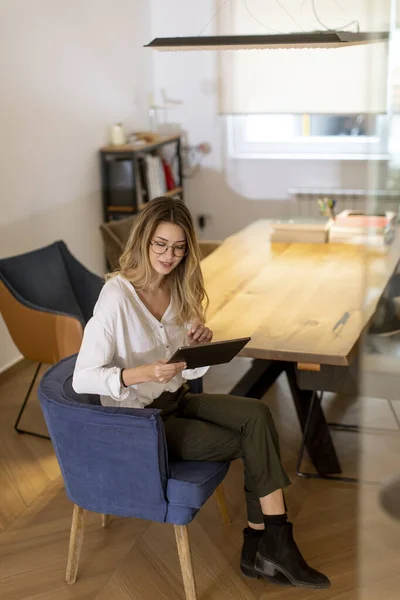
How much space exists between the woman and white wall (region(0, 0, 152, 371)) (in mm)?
1902

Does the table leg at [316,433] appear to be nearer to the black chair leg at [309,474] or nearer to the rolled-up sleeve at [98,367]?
the black chair leg at [309,474]

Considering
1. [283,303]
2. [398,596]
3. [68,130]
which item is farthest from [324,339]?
[68,130]

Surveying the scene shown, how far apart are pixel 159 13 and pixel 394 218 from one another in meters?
4.76

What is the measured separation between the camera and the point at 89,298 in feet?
11.7

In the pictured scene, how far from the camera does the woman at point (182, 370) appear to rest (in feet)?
6.97

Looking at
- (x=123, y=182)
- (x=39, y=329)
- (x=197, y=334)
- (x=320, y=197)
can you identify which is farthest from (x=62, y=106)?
(x=197, y=334)

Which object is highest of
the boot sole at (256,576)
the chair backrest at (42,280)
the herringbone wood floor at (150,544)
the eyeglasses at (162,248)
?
the eyeglasses at (162,248)

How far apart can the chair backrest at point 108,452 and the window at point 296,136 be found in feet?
12.1

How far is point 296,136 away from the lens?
5.51 meters

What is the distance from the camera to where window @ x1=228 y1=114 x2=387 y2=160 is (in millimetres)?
5367

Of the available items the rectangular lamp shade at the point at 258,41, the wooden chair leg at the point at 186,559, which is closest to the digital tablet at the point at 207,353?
the wooden chair leg at the point at 186,559

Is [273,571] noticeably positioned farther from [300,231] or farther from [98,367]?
[300,231]

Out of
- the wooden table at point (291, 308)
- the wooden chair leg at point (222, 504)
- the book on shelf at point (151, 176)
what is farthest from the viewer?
the book on shelf at point (151, 176)

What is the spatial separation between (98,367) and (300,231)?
77.0 inches
